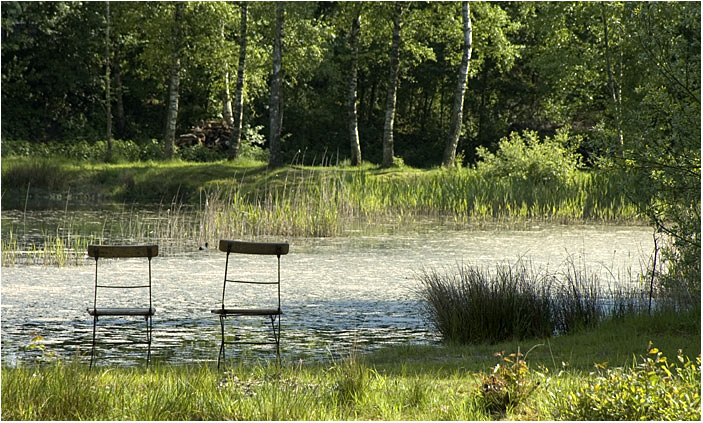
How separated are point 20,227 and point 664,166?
13.0 m

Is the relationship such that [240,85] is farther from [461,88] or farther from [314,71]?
[314,71]

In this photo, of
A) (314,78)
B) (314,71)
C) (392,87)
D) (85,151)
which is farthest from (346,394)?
(314,78)

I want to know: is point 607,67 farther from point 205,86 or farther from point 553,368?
point 553,368

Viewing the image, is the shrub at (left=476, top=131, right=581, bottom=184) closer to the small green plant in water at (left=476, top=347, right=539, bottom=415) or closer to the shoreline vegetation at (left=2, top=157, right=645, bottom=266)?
the shoreline vegetation at (left=2, top=157, right=645, bottom=266)

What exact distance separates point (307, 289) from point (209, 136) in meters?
21.2

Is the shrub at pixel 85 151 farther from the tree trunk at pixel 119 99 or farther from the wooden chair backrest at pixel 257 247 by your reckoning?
the wooden chair backrest at pixel 257 247

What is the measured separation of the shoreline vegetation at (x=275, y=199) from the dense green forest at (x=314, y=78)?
4.19ft

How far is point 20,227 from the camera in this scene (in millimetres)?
18312

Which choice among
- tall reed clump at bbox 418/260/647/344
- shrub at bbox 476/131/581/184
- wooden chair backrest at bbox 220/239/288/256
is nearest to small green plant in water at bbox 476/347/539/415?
wooden chair backrest at bbox 220/239/288/256

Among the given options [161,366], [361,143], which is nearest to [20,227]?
[161,366]

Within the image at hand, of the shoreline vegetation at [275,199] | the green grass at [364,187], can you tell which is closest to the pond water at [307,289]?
the shoreline vegetation at [275,199]

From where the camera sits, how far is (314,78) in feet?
128

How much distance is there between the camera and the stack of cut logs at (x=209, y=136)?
31.5m

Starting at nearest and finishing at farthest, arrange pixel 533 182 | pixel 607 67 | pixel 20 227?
Result: 1. pixel 20 227
2. pixel 533 182
3. pixel 607 67
